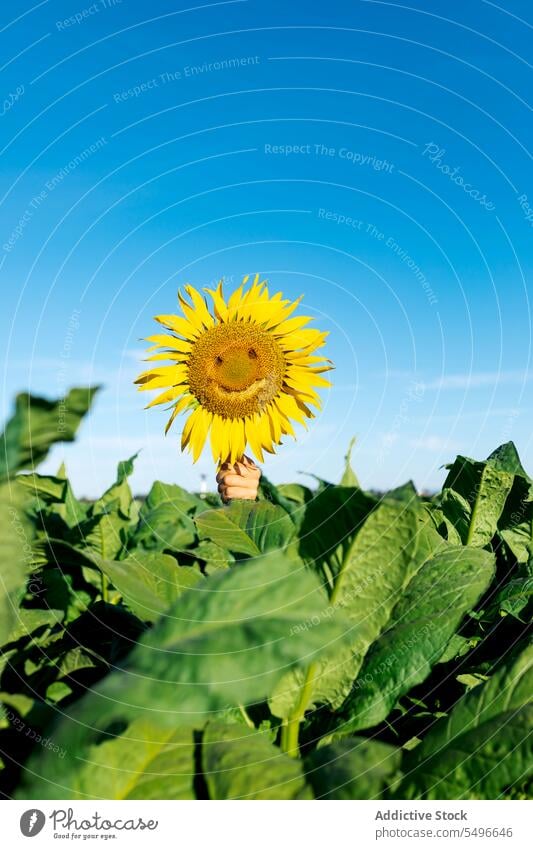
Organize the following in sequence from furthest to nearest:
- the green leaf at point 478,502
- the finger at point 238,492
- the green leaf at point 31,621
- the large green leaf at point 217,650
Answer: the finger at point 238,492 < the green leaf at point 478,502 < the green leaf at point 31,621 < the large green leaf at point 217,650

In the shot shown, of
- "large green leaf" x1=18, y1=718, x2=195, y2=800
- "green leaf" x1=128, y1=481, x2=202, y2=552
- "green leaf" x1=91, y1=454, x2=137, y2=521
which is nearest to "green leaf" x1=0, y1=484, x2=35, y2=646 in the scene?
"large green leaf" x1=18, y1=718, x2=195, y2=800

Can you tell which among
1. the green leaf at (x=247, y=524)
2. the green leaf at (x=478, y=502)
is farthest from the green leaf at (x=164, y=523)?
the green leaf at (x=478, y=502)

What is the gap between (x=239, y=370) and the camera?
234 centimetres

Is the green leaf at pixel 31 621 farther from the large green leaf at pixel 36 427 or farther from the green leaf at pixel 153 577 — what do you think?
the large green leaf at pixel 36 427

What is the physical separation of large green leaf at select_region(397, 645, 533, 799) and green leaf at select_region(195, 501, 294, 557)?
28cm

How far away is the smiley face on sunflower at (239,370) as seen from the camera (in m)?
2.33

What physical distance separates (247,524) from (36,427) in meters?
0.34

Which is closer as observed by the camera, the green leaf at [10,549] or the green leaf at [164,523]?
the green leaf at [10,549]

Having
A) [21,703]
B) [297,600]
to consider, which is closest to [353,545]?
[297,600]

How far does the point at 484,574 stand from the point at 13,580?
1.45ft

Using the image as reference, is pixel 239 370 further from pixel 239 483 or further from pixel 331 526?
pixel 331 526

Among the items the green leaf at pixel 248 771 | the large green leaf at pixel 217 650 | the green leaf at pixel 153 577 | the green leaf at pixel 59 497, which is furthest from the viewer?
the green leaf at pixel 59 497

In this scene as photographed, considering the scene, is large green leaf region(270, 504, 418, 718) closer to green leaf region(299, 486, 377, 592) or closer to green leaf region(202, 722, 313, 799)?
green leaf region(299, 486, 377, 592)
